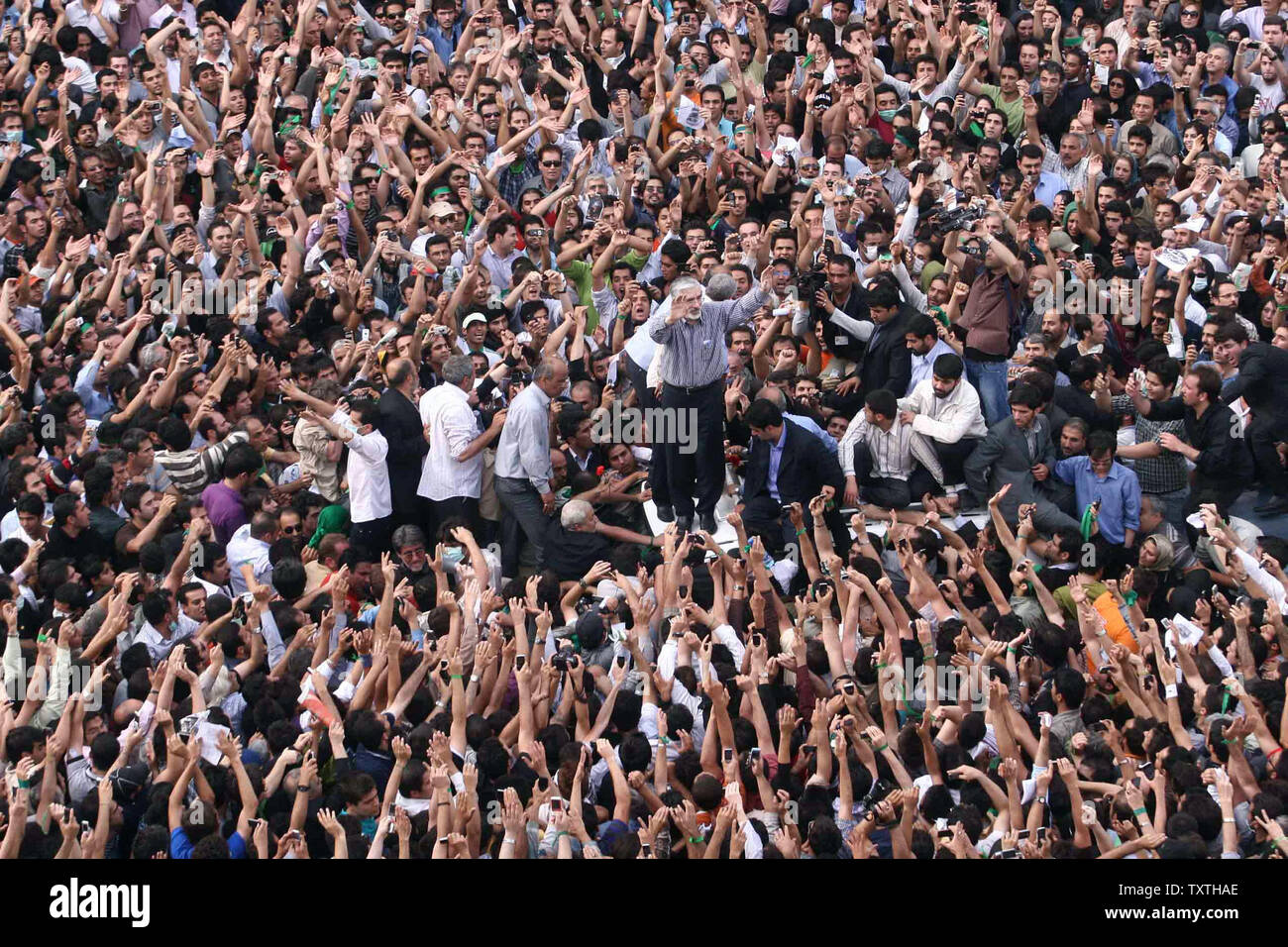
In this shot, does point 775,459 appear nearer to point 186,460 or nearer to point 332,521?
point 332,521

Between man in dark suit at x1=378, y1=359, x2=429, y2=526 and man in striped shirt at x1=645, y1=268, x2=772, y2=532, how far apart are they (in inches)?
58.4

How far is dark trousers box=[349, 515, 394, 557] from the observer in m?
13.9

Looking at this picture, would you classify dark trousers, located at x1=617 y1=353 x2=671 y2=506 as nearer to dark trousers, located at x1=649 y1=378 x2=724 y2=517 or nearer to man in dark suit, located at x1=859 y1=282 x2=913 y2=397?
dark trousers, located at x1=649 y1=378 x2=724 y2=517

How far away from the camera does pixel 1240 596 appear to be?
512 inches

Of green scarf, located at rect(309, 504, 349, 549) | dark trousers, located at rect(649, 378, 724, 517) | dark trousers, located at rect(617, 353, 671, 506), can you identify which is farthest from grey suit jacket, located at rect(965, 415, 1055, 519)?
green scarf, located at rect(309, 504, 349, 549)

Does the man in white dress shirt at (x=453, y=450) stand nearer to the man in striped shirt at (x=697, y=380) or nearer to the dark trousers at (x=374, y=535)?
the dark trousers at (x=374, y=535)

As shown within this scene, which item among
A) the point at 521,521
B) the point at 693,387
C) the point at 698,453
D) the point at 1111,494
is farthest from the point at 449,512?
the point at 1111,494

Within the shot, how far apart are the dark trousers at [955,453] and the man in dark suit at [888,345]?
0.57m

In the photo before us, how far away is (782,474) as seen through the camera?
13.8 meters

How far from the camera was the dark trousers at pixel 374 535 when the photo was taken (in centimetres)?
1390

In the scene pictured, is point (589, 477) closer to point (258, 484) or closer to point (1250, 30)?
point (258, 484)

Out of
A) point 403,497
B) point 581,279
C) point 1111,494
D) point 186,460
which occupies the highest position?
point 581,279

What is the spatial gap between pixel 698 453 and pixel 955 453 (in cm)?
155

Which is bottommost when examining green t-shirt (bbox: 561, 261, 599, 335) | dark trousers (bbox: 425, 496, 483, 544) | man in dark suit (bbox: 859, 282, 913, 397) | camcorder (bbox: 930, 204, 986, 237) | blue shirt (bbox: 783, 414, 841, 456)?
dark trousers (bbox: 425, 496, 483, 544)
